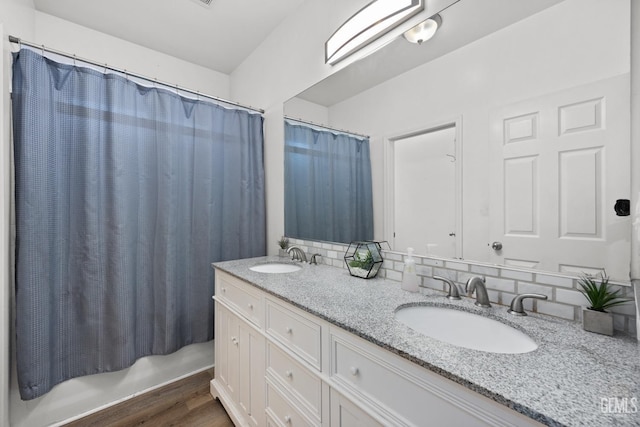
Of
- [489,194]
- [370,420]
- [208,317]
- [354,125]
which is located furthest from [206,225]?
[489,194]

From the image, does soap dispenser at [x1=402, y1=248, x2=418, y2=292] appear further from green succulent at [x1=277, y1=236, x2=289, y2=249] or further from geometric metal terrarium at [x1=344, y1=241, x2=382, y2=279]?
green succulent at [x1=277, y1=236, x2=289, y2=249]

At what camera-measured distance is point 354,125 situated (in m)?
1.56

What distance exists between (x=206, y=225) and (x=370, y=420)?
167 cm

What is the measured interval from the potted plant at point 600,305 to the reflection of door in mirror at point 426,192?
1.40ft

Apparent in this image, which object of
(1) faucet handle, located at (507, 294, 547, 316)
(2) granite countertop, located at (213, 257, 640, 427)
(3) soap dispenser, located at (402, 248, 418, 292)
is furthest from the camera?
(3) soap dispenser, located at (402, 248, 418, 292)

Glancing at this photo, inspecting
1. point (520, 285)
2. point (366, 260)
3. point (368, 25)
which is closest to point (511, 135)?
point (520, 285)

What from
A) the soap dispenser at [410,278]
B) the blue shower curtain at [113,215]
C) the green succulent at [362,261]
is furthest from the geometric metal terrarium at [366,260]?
the blue shower curtain at [113,215]

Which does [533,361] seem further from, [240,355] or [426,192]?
[240,355]

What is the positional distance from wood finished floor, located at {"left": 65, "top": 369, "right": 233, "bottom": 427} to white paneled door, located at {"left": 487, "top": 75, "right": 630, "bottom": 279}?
1813 mm

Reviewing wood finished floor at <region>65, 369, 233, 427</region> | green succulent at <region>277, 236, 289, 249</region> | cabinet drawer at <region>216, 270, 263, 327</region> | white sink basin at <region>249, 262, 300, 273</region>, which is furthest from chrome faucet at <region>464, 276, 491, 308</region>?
wood finished floor at <region>65, 369, 233, 427</region>

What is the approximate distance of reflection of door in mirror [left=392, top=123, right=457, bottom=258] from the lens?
1154 millimetres

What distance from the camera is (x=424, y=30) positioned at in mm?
1201

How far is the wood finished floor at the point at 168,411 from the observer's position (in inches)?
62.7

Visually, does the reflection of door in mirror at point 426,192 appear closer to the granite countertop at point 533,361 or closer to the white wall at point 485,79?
the white wall at point 485,79
